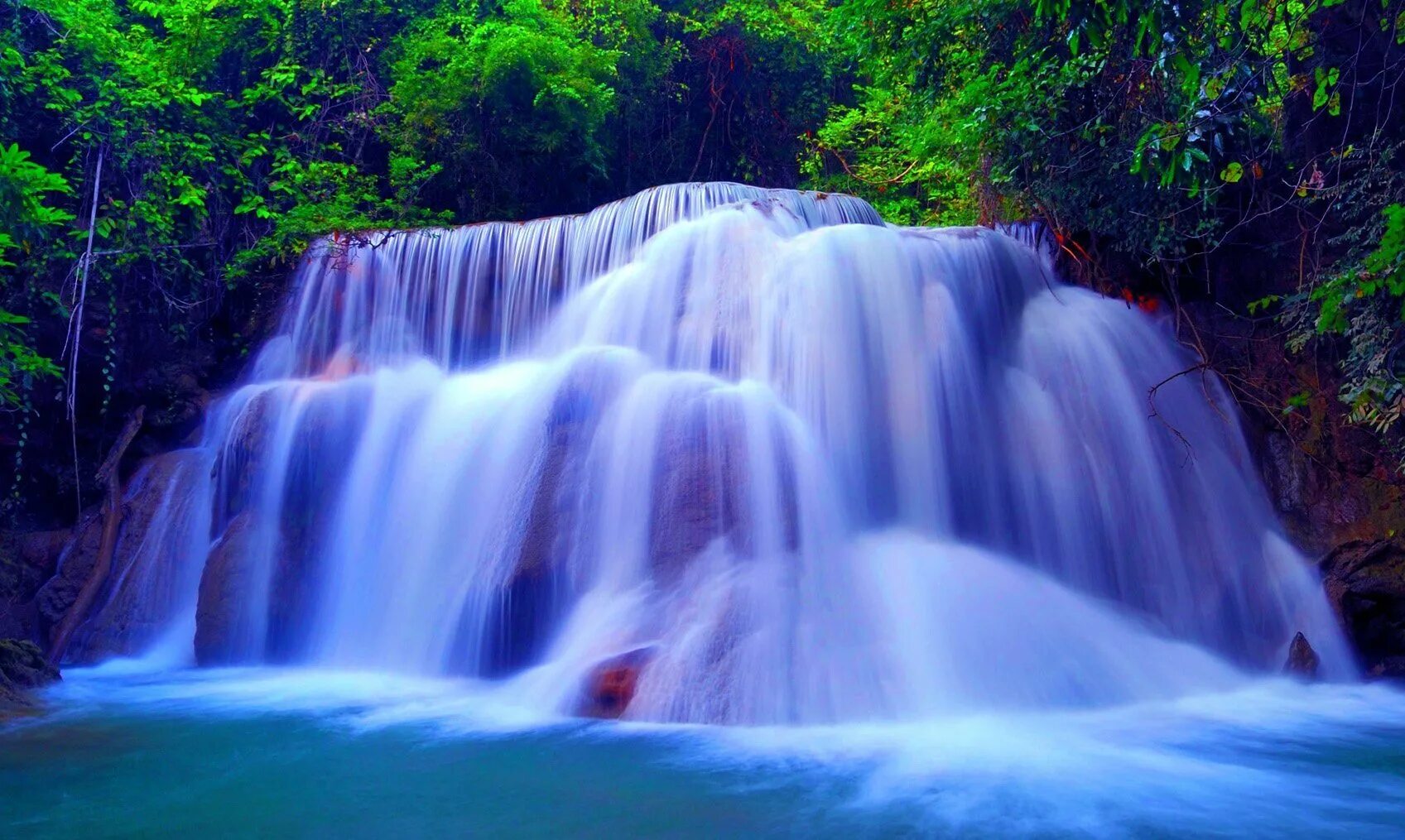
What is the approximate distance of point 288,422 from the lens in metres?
9.26

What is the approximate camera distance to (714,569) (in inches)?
266

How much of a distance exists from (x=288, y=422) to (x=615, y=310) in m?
3.25

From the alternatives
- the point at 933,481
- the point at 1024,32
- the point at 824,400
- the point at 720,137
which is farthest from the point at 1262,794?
the point at 720,137

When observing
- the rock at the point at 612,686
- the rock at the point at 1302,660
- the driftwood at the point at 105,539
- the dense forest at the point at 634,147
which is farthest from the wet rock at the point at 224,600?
the rock at the point at 1302,660

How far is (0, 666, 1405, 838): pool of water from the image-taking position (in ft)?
14.2

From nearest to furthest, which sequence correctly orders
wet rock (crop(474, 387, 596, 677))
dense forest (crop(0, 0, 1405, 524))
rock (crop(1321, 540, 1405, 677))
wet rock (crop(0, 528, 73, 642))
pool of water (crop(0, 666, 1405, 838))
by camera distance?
pool of water (crop(0, 666, 1405, 838)) < wet rock (crop(474, 387, 596, 677)) < dense forest (crop(0, 0, 1405, 524)) < rock (crop(1321, 540, 1405, 677)) < wet rock (crop(0, 528, 73, 642))

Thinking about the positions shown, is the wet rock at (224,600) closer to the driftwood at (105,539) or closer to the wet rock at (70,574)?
the driftwood at (105,539)

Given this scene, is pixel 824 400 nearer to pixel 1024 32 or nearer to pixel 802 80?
pixel 1024 32

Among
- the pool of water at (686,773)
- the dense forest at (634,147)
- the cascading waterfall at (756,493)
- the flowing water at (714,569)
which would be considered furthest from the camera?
the dense forest at (634,147)

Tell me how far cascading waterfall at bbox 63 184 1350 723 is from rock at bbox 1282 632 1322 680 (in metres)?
0.30

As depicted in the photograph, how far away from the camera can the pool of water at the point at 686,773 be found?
170 inches

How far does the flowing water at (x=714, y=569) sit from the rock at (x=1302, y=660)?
319mm

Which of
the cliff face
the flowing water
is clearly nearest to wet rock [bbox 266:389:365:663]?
the flowing water

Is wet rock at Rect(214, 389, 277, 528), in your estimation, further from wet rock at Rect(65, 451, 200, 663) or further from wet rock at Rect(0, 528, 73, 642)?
wet rock at Rect(0, 528, 73, 642)
